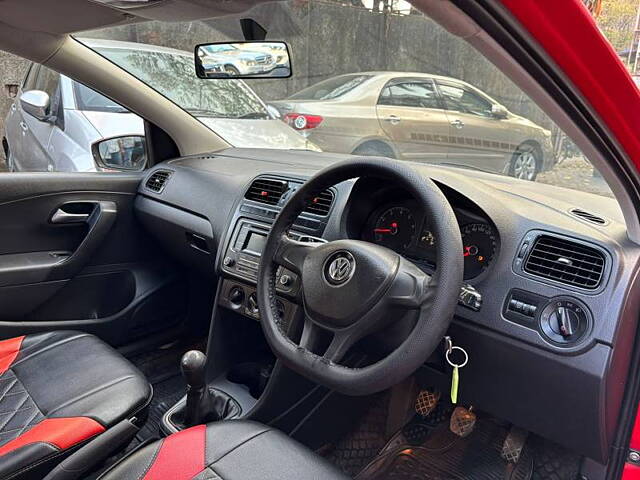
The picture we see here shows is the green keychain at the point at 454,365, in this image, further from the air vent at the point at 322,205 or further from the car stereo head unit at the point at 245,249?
the car stereo head unit at the point at 245,249

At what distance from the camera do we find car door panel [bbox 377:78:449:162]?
2.17 meters

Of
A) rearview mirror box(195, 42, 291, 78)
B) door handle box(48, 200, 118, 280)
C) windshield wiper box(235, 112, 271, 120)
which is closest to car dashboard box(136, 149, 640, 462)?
rearview mirror box(195, 42, 291, 78)

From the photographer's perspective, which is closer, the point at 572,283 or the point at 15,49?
the point at 572,283

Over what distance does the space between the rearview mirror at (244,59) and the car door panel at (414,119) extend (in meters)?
0.60

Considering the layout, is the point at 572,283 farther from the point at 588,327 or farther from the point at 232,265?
the point at 232,265

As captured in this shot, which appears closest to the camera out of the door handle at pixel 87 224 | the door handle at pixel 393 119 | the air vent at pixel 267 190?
the air vent at pixel 267 190

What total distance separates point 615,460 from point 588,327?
1.37 feet

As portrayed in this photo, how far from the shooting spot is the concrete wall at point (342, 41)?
1.38 m

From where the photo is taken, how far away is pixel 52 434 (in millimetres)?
1372

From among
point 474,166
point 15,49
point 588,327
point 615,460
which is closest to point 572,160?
point 588,327

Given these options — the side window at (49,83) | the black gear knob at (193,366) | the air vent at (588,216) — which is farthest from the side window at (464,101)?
the side window at (49,83)

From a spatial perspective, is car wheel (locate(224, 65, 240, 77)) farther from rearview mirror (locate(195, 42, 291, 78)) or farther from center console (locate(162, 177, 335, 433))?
center console (locate(162, 177, 335, 433))

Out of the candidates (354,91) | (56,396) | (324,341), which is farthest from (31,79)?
(324,341)

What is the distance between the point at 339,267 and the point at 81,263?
1.41m
